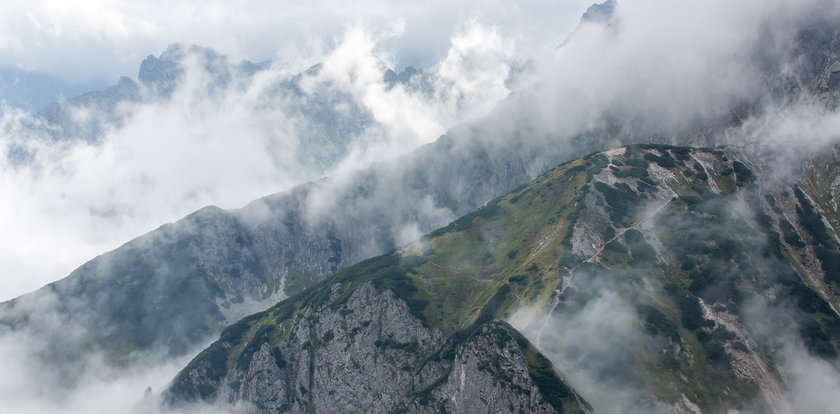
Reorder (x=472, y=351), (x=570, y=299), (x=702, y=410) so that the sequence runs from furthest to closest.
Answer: (x=570, y=299) → (x=472, y=351) → (x=702, y=410)

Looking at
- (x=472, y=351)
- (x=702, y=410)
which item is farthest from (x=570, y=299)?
(x=702, y=410)

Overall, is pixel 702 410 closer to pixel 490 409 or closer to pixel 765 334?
pixel 765 334

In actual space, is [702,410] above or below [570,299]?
below

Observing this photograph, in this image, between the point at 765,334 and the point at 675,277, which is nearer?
the point at 765,334

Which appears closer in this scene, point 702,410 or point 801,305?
point 702,410

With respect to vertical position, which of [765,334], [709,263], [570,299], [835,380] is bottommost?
[835,380]

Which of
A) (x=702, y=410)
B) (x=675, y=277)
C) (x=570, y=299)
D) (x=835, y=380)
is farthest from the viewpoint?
(x=675, y=277)

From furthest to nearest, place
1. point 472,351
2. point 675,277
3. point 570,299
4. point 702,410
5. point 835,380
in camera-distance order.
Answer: point 675,277, point 570,299, point 472,351, point 835,380, point 702,410

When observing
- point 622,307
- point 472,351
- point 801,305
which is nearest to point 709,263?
point 801,305

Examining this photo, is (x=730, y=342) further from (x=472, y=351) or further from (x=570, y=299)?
(x=472, y=351)
